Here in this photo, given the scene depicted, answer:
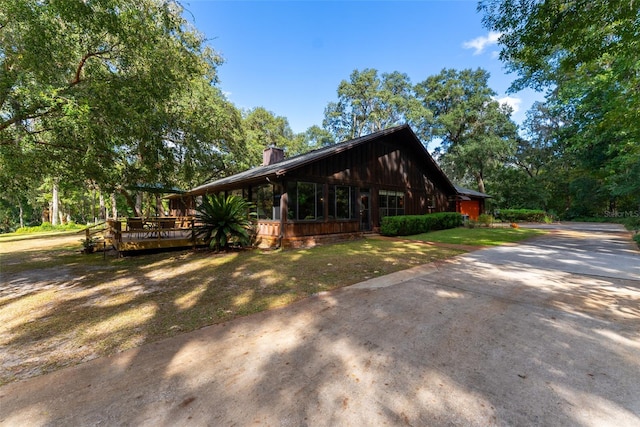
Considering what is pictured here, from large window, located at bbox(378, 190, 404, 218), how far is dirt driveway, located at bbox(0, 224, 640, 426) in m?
10.3

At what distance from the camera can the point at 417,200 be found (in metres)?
16.8

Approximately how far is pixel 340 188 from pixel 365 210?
7.25 ft

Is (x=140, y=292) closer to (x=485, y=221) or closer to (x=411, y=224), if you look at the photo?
(x=411, y=224)

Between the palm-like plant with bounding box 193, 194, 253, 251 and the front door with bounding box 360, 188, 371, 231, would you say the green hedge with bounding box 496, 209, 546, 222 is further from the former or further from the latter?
the palm-like plant with bounding box 193, 194, 253, 251

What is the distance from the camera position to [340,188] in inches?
491

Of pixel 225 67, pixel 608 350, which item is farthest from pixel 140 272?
pixel 225 67

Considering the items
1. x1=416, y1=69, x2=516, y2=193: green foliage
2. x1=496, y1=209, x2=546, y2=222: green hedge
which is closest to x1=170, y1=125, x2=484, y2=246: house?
x1=416, y1=69, x2=516, y2=193: green foliage

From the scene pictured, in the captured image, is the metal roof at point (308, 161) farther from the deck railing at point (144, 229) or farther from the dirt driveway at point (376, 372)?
the dirt driveway at point (376, 372)

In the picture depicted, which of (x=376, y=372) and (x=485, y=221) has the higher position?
(x=485, y=221)

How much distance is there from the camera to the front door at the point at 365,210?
13.5 m

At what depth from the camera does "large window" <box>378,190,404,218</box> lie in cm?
1452

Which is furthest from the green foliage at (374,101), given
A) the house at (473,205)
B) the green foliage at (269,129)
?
the house at (473,205)

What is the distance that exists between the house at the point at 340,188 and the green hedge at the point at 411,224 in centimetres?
80

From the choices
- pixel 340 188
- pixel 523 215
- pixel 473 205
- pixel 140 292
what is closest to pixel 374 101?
pixel 473 205
